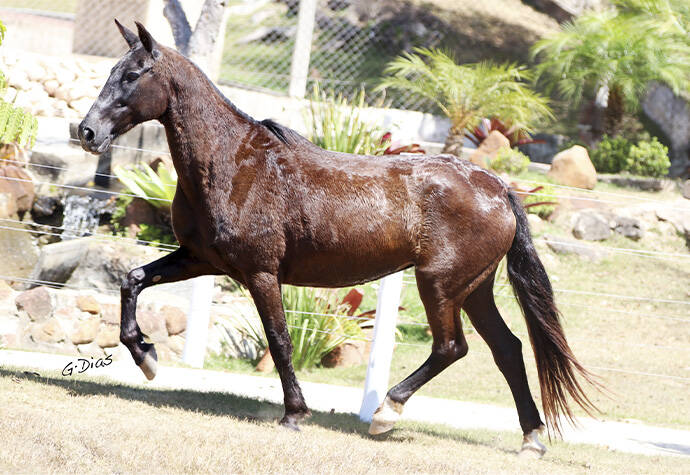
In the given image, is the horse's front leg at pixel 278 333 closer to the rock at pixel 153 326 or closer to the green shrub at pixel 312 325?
the green shrub at pixel 312 325

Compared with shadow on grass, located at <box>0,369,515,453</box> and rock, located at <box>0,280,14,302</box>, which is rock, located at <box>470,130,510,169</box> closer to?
rock, located at <box>0,280,14,302</box>

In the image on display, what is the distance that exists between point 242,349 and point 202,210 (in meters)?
3.61

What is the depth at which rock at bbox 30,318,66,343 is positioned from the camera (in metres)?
7.56

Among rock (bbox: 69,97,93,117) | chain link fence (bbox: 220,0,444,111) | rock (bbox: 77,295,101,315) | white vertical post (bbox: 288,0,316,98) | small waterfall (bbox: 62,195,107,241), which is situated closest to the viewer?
rock (bbox: 77,295,101,315)

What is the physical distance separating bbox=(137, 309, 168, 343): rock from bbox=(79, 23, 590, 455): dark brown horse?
285 cm

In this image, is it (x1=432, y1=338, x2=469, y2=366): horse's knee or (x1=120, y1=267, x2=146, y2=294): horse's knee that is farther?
(x1=432, y1=338, x2=469, y2=366): horse's knee

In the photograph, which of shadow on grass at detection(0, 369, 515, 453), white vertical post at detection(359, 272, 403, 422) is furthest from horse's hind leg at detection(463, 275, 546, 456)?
white vertical post at detection(359, 272, 403, 422)

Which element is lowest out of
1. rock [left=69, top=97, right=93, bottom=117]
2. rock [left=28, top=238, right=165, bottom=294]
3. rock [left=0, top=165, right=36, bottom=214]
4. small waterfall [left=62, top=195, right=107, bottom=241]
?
rock [left=28, top=238, right=165, bottom=294]

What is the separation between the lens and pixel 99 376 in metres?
6.19

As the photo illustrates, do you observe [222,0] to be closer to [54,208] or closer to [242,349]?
[54,208]

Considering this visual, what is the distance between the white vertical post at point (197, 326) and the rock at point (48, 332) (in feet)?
3.50

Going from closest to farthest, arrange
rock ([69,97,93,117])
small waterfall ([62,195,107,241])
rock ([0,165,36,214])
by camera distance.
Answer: rock ([0,165,36,214])
small waterfall ([62,195,107,241])
rock ([69,97,93,117])

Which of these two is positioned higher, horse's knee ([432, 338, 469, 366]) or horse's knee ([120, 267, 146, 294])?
horse's knee ([120, 267, 146, 294])

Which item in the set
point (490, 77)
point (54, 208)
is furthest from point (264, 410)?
point (490, 77)
